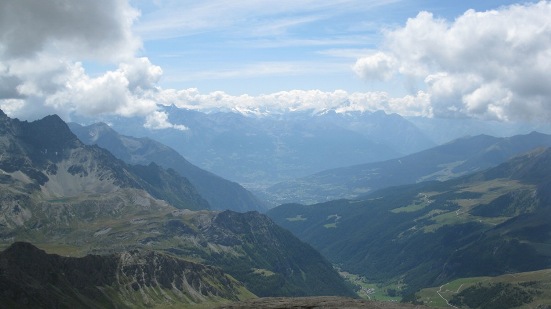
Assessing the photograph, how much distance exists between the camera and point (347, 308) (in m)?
144

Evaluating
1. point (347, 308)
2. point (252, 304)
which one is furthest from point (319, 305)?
point (252, 304)

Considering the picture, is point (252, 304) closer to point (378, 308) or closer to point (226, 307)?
point (226, 307)

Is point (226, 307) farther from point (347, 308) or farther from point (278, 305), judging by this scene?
point (347, 308)

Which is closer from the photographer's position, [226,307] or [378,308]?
[378,308]

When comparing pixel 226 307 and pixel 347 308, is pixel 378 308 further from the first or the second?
pixel 226 307

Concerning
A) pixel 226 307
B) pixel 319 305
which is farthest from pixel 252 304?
pixel 319 305

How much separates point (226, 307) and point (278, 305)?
1856 centimetres

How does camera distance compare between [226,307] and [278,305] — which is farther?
[226,307]

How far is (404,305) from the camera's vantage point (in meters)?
154

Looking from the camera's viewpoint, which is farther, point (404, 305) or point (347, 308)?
point (404, 305)

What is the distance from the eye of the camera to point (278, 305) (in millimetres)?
151375

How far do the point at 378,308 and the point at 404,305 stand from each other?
36.8 ft

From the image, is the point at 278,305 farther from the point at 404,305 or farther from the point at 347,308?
the point at 404,305

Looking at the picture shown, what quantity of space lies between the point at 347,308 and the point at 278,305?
64.9 ft
